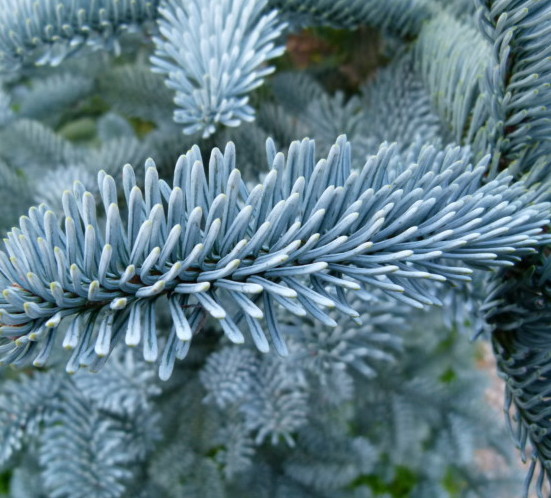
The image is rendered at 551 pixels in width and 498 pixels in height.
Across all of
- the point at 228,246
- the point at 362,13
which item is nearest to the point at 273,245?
the point at 228,246

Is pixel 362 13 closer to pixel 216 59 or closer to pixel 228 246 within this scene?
pixel 216 59

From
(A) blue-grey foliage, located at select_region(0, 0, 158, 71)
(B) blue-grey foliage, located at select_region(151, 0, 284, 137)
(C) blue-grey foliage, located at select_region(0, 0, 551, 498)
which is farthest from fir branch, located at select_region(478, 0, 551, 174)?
(A) blue-grey foliage, located at select_region(0, 0, 158, 71)

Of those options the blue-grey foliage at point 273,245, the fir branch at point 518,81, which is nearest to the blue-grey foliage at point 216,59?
the blue-grey foliage at point 273,245

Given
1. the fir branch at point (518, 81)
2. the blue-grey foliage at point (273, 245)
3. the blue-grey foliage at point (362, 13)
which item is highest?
the fir branch at point (518, 81)

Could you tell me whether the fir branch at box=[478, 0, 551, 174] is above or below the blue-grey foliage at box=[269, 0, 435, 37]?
above

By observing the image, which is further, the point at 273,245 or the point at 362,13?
the point at 362,13

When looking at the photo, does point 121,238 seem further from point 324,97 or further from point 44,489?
point 44,489

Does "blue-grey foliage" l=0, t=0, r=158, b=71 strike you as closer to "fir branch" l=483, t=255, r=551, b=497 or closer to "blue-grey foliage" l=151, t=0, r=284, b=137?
"blue-grey foliage" l=151, t=0, r=284, b=137

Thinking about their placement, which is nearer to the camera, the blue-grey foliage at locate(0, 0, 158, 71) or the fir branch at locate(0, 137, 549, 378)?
the fir branch at locate(0, 137, 549, 378)

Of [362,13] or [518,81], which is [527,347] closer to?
[518,81]

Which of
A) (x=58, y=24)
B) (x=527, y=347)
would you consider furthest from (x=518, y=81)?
(x=58, y=24)

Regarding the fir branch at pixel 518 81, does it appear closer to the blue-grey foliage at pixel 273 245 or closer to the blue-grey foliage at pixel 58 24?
the blue-grey foliage at pixel 273 245
